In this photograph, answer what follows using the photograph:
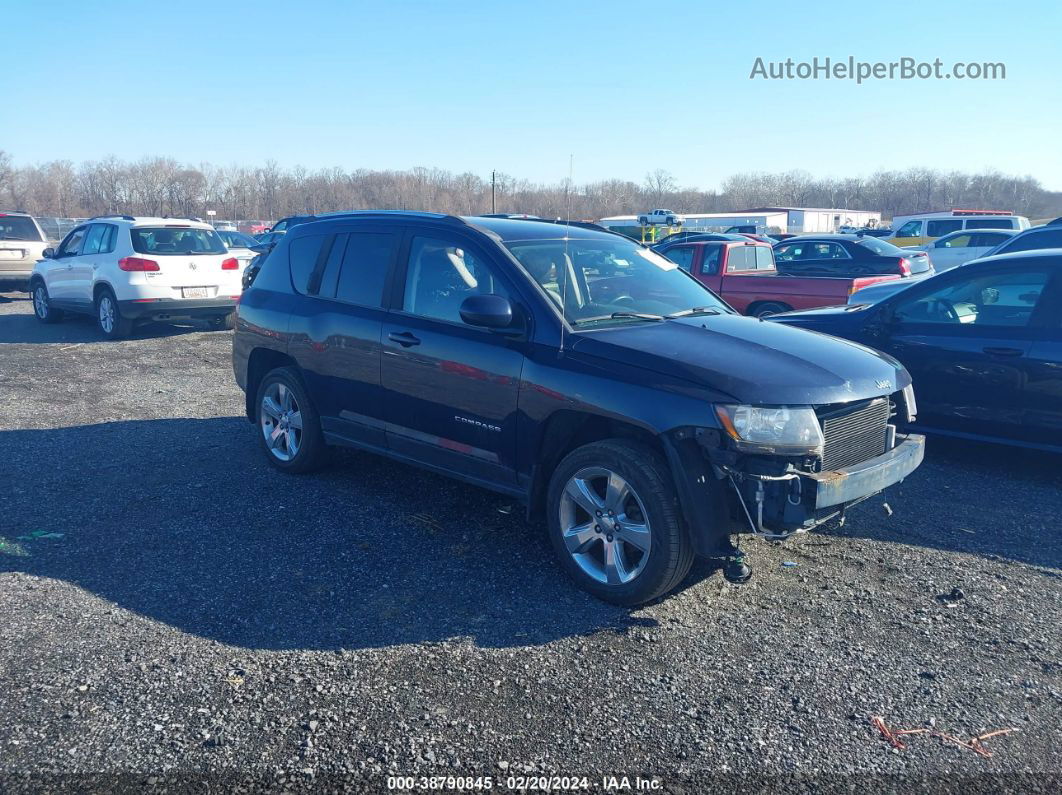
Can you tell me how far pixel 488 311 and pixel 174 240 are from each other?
10527 millimetres

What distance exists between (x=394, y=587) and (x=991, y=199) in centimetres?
11225

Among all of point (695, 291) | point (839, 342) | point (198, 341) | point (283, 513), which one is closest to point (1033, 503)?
point (839, 342)

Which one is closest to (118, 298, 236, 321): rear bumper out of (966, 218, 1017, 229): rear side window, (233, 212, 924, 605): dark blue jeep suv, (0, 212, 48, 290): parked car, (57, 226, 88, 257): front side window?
(57, 226, 88, 257): front side window

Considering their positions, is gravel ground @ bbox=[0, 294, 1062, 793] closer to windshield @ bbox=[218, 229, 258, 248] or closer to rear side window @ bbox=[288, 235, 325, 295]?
rear side window @ bbox=[288, 235, 325, 295]

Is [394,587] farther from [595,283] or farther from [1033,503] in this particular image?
[1033,503]

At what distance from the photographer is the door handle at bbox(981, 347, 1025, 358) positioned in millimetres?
6218

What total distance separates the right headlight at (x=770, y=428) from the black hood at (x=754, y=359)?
0.05 metres

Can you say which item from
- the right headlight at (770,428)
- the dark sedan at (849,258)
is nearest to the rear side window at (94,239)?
the dark sedan at (849,258)

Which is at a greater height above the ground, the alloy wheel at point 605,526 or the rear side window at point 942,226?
the rear side window at point 942,226

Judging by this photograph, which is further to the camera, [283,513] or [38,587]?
[283,513]

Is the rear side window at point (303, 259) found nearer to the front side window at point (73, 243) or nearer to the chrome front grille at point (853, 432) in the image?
the chrome front grille at point (853, 432)

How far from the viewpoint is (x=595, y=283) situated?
5.07 meters

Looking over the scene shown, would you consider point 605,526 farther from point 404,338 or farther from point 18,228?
point 18,228

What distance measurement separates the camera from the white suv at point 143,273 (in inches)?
504
